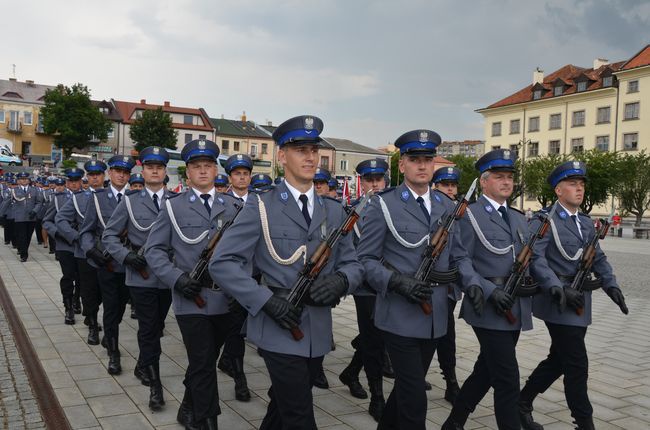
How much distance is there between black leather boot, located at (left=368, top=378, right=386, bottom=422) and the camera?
17.8 ft

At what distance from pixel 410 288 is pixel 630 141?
59185 millimetres

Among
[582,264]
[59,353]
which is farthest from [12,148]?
[582,264]

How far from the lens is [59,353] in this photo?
718 cm

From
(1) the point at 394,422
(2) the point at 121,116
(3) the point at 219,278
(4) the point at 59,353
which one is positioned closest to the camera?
(3) the point at 219,278

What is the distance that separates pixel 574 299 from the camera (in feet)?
15.8

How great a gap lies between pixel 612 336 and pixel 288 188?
7382mm

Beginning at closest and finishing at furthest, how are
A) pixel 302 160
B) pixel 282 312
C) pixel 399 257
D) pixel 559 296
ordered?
pixel 282 312, pixel 302 160, pixel 399 257, pixel 559 296

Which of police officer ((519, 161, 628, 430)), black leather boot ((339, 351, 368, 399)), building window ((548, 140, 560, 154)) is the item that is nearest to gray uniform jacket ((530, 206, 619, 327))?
police officer ((519, 161, 628, 430))

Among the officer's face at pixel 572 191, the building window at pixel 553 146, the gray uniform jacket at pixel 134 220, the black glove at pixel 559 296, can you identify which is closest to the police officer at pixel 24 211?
the gray uniform jacket at pixel 134 220

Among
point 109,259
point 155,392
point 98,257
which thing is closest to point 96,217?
point 98,257

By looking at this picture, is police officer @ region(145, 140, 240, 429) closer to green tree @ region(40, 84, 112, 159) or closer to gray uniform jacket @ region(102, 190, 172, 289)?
gray uniform jacket @ region(102, 190, 172, 289)

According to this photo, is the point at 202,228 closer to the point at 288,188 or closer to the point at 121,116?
the point at 288,188

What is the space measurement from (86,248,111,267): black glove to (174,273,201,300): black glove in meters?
2.34

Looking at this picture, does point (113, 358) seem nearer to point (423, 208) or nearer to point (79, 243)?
point (79, 243)
